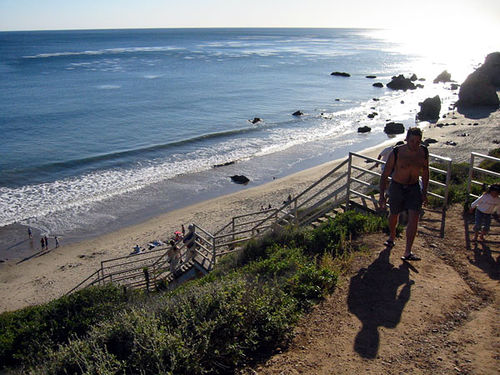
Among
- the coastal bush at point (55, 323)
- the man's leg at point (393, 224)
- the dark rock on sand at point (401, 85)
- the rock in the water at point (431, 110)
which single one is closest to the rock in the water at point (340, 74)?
the dark rock on sand at point (401, 85)

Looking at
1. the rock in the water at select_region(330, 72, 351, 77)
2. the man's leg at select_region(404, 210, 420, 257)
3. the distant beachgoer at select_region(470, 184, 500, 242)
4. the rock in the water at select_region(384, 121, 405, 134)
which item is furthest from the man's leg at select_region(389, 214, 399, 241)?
the rock in the water at select_region(330, 72, 351, 77)

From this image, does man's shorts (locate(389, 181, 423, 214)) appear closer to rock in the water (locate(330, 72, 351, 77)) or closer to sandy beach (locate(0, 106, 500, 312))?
sandy beach (locate(0, 106, 500, 312))

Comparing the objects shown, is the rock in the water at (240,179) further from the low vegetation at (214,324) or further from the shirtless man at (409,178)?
the shirtless man at (409,178)

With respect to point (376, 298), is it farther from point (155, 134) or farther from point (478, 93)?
point (478, 93)

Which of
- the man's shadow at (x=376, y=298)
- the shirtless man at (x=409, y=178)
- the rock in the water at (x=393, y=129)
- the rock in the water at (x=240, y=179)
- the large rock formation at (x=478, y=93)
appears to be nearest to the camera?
the man's shadow at (x=376, y=298)

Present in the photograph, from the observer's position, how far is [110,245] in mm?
18953

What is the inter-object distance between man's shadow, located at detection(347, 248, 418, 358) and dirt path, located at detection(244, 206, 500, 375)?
0.01 m

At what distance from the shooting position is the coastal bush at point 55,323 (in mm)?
8602

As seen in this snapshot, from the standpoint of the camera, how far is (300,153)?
3284cm

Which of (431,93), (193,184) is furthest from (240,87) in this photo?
(193,184)

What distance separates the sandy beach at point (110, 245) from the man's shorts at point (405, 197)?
41.1ft

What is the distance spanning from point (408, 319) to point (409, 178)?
2.30 metres

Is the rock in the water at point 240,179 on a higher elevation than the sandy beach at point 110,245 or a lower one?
higher

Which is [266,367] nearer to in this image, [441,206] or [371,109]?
[441,206]
